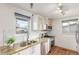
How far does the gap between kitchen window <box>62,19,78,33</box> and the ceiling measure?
83 mm

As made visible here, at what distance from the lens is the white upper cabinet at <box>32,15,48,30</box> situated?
4.83 ft

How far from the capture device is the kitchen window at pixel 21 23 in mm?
1409

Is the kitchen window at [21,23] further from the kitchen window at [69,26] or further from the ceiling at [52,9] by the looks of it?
the kitchen window at [69,26]

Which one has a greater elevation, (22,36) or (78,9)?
(78,9)

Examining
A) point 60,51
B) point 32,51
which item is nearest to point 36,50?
point 32,51

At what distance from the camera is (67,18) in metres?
1.43

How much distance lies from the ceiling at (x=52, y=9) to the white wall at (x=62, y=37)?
0.08 metres

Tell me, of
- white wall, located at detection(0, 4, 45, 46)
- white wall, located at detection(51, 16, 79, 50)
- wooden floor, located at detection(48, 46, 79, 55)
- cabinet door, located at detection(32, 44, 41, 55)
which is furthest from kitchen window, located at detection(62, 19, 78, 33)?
white wall, located at detection(0, 4, 45, 46)

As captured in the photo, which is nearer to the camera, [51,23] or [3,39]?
[3,39]

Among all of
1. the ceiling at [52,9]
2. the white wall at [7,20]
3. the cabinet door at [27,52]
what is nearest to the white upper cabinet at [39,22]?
the ceiling at [52,9]

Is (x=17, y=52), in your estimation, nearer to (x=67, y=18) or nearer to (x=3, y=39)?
(x=3, y=39)

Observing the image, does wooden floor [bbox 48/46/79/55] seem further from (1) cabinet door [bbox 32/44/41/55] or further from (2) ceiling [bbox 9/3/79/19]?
(2) ceiling [bbox 9/3/79/19]
